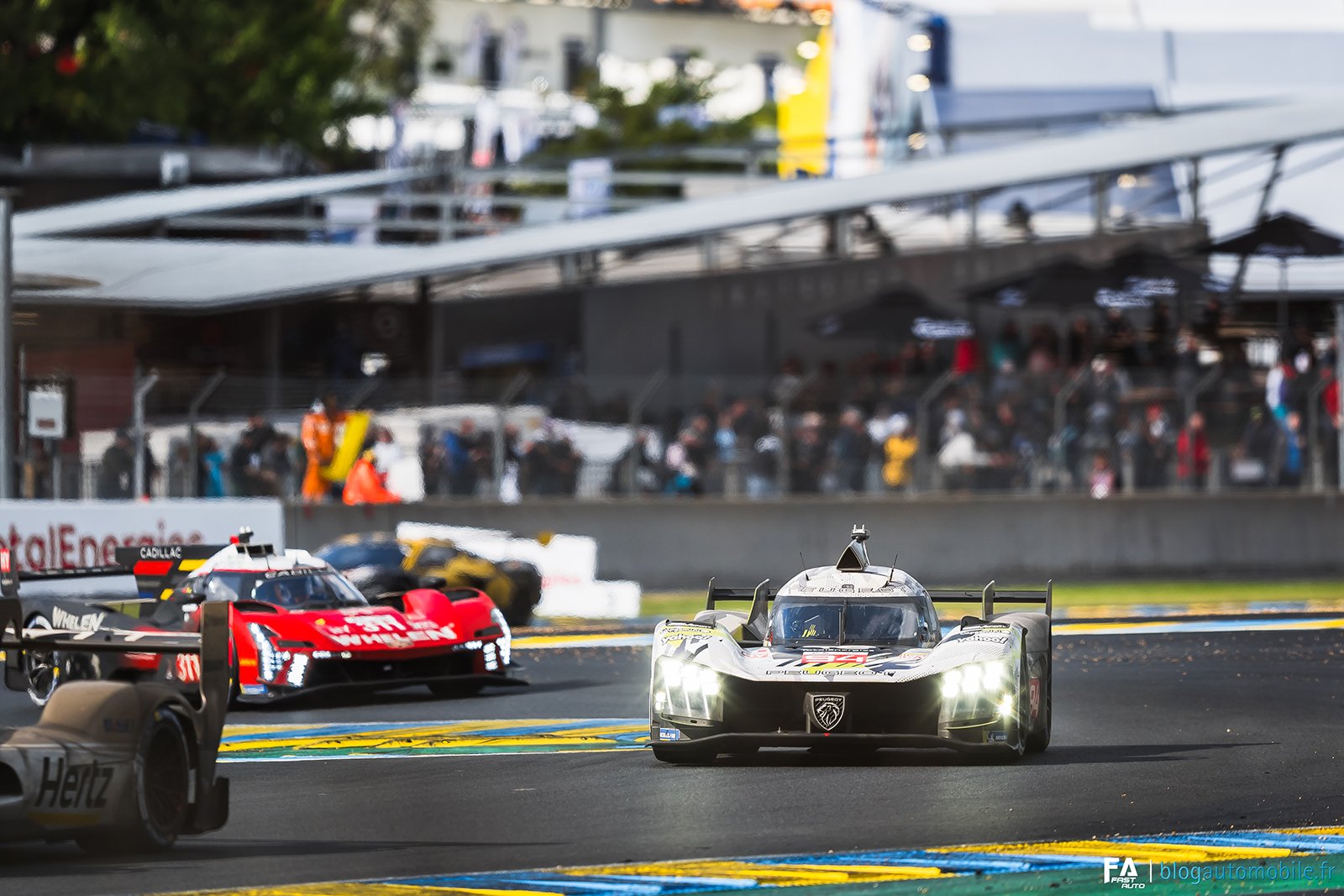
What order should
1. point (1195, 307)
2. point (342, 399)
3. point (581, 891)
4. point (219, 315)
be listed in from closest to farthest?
point (581, 891), point (342, 399), point (1195, 307), point (219, 315)

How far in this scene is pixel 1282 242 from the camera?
2917 centimetres

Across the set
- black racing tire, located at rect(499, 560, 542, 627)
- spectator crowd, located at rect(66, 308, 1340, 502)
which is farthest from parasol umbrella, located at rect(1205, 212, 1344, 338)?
black racing tire, located at rect(499, 560, 542, 627)

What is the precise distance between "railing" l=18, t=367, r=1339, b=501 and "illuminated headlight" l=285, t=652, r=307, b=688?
966 centimetres

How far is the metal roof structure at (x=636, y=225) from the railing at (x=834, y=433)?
17.3 ft

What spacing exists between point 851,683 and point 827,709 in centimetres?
18

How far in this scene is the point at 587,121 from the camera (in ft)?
216

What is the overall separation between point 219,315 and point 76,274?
5.17 meters

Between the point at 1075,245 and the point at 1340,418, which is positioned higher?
the point at 1075,245

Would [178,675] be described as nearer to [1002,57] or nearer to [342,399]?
[342,399]

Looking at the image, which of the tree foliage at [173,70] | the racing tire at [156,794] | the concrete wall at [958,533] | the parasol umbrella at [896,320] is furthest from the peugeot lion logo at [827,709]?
the tree foliage at [173,70]

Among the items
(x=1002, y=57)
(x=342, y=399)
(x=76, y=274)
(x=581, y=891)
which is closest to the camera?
(x=581, y=891)

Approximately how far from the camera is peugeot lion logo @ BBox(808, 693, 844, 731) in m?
10.9

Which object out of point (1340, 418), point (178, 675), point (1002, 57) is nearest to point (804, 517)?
point (1340, 418)

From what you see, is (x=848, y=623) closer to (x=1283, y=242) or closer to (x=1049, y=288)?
(x=1049, y=288)
